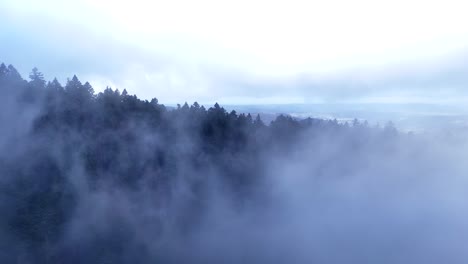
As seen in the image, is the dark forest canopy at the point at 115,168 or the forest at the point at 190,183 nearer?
the dark forest canopy at the point at 115,168

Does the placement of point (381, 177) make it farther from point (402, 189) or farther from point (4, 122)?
point (4, 122)

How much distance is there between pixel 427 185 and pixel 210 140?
15.7 metres

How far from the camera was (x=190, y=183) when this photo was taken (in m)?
26.4

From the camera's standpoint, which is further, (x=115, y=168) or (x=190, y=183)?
(x=190, y=183)

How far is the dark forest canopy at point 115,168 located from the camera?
832 inches

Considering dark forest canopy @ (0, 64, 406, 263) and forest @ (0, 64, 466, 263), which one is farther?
forest @ (0, 64, 466, 263)

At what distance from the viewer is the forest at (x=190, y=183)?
21.8 metres

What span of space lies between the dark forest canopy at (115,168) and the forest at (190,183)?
0.06 m

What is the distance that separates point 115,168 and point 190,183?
14.3 ft

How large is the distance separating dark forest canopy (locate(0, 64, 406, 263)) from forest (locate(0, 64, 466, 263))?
6cm

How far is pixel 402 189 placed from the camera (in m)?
31.8

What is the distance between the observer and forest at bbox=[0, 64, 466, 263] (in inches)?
859

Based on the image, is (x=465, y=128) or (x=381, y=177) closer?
(x=381, y=177)

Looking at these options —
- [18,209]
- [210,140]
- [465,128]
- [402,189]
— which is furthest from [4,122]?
[465,128]
